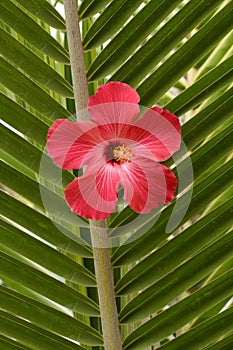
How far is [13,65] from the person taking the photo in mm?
609

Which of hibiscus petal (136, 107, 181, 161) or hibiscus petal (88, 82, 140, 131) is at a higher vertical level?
hibiscus petal (88, 82, 140, 131)

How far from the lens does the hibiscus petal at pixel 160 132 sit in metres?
0.50

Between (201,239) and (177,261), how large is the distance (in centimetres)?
3

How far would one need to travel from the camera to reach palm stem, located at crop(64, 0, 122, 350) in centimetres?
54

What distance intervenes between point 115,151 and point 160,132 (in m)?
0.05

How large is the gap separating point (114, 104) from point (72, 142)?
0.16ft

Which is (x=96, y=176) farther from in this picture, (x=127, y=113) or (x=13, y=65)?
(x=13, y=65)

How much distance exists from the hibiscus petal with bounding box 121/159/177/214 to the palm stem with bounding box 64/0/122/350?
1.6 inches

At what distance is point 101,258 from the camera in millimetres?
543

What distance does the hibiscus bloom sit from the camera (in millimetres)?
496

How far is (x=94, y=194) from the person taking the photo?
0.51m

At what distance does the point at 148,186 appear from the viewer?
52cm

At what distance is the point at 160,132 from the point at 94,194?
79mm

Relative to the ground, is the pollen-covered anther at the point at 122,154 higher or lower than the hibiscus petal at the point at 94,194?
higher
